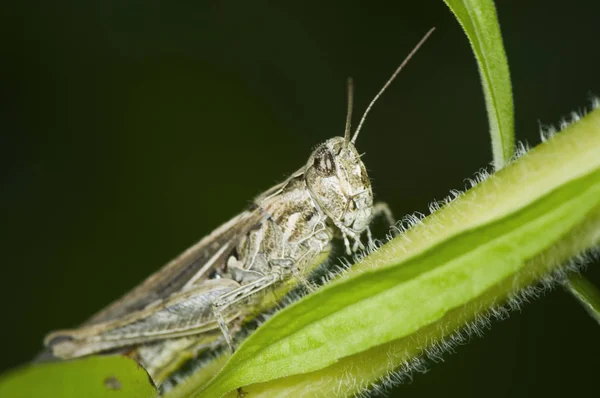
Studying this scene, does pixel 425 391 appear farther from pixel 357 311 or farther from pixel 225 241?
pixel 357 311

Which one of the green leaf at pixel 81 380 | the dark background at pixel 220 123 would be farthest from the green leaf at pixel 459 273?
the dark background at pixel 220 123

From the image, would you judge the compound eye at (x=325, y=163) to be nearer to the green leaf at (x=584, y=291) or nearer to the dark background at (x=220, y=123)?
the green leaf at (x=584, y=291)

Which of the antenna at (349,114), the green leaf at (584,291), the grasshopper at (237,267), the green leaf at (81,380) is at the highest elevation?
the antenna at (349,114)

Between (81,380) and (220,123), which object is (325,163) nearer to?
(81,380)

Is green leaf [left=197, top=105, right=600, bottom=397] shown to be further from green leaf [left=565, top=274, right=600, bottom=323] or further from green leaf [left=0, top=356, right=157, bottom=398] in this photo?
green leaf [left=0, top=356, right=157, bottom=398]

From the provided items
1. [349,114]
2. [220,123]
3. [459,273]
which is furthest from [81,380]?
[220,123]

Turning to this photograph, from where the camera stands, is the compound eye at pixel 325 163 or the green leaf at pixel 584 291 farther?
the compound eye at pixel 325 163
